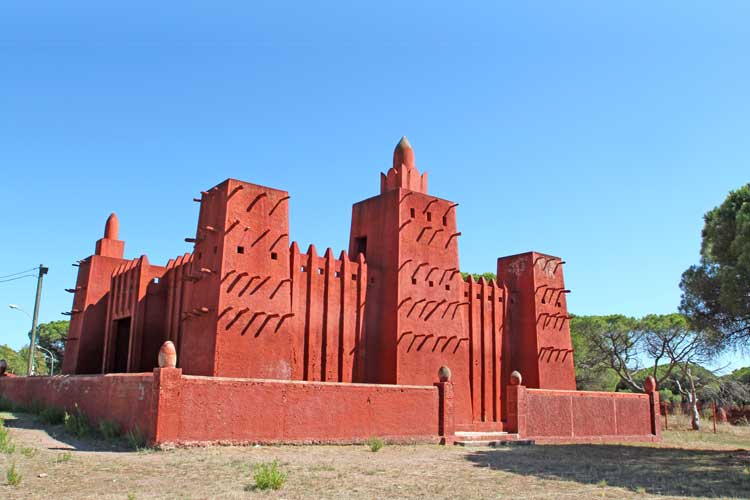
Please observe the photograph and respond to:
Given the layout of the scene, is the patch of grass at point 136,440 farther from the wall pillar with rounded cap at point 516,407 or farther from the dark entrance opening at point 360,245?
the wall pillar with rounded cap at point 516,407

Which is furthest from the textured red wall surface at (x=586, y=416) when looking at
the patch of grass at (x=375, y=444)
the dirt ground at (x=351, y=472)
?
the patch of grass at (x=375, y=444)

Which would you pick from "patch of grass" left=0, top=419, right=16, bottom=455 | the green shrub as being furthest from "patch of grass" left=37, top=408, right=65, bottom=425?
the green shrub

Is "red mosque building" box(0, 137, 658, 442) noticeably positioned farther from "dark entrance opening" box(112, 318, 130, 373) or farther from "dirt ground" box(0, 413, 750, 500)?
"dirt ground" box(0, 413, 750, 500)

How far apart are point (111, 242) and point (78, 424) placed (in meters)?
10.1

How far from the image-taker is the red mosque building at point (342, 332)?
1689 cm

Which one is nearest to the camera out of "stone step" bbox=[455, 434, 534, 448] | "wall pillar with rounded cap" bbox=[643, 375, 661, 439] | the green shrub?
"stone step" bbox=[455, 434, 534, 448]

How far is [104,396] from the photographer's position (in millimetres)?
16578

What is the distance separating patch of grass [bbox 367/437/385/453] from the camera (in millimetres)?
16484

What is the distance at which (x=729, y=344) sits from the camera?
19.9 meters

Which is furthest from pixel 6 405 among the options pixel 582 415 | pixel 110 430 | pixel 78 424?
pixel 582 415

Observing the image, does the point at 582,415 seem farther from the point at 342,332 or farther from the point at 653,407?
the point at 342,332

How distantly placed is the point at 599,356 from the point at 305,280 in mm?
28275

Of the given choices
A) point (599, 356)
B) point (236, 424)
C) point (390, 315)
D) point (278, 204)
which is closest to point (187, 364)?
point (236, 424)

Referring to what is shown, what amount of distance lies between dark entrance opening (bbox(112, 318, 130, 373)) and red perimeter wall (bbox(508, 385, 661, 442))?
1285 cm
